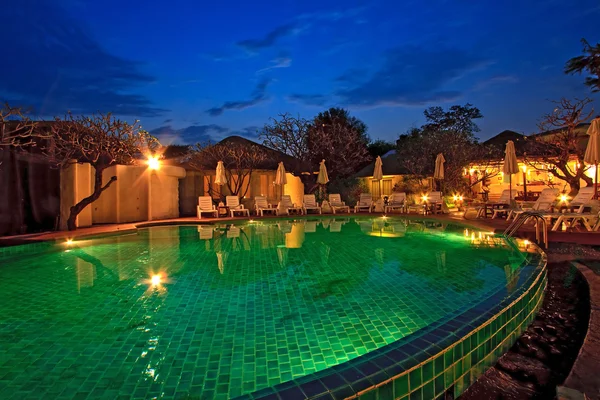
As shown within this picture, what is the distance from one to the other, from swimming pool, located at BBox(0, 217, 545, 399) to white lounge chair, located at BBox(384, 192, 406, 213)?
682 centimetres

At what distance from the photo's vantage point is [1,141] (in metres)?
6.73

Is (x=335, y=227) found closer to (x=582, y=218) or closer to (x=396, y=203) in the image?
(x=396, y=203)

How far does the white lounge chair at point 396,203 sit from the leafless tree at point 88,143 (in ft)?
31.1

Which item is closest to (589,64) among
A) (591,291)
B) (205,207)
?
(591,291)

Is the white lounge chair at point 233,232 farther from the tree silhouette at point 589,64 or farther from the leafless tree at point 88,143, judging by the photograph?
the tree silhouette at point 589,64

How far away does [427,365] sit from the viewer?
199 cm

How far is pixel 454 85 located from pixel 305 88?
44.3 feet

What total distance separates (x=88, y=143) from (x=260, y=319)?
8.79m

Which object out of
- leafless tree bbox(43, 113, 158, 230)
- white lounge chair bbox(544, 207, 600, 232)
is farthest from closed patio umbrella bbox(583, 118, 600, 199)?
leafless tree bbox(43, 113, 158, 230)

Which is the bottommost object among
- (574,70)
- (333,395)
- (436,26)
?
Answer: (333,395)

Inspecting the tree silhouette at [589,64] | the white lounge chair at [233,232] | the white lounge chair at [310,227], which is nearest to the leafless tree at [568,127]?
the tree silhouette at [589,64]

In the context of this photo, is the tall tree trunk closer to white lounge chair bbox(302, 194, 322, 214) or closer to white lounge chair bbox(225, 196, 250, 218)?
white lounge chair bbox(225, 196, 250, 218)

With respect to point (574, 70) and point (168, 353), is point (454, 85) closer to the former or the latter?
point (574, 70)

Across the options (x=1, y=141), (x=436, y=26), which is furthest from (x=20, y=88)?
(x=436, y=26)
